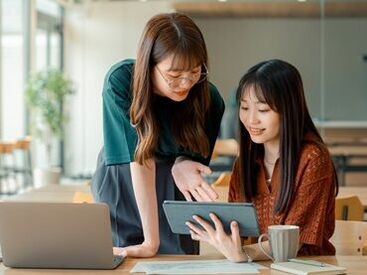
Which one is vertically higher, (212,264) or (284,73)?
(284,73)

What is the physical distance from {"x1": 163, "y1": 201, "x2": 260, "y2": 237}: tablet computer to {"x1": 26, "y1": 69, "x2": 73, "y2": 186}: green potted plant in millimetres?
7757

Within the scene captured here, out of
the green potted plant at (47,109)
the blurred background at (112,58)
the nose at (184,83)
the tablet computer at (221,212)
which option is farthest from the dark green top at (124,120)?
the green potted plant at (47,109)

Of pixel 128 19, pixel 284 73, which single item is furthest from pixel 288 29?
pixel 284 73

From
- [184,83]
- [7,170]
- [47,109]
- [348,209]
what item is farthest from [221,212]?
[47,109]

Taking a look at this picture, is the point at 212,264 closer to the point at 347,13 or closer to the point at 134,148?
the point at 134,148

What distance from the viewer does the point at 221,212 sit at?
6.49 ft

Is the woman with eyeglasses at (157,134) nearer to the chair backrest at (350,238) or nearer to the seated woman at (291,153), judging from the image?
the seated woman at (291,153)

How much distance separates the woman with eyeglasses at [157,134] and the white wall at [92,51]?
28.8ft

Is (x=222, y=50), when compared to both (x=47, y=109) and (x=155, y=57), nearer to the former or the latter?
(x=47, y=109)

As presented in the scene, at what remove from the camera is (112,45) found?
1122 cm

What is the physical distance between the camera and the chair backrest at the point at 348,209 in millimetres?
3373

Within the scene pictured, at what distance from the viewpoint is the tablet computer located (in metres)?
1.94

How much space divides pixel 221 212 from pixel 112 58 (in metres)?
9.44

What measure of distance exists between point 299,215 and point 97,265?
580 millimetres
